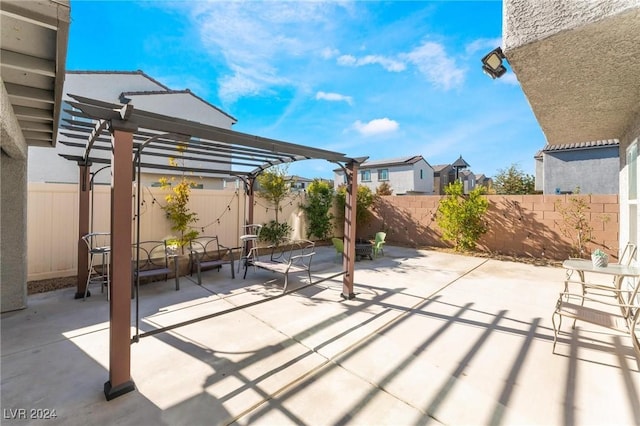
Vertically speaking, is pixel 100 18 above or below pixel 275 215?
above

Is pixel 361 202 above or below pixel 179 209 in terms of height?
above

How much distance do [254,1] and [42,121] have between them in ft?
13.1

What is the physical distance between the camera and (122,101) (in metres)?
12.4

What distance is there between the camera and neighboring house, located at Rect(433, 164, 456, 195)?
28.9 meters

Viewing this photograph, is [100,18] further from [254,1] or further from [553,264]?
[553,264]

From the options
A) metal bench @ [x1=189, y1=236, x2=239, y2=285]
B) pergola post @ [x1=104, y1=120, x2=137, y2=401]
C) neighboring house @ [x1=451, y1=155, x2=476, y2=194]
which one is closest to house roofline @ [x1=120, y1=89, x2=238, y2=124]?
metal bench @ [x1=189, y1=236, x2=239, y2=285]

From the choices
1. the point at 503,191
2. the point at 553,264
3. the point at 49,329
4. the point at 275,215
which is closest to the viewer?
the point at 49,329

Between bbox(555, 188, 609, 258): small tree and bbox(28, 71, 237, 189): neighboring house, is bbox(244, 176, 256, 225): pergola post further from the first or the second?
bbox(555, 188, 609, 258): small tree

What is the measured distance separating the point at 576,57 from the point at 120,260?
4.21 m

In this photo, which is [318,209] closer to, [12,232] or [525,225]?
[525,225]

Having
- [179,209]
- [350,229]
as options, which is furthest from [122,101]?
[350,229]

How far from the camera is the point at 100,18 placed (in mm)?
6312

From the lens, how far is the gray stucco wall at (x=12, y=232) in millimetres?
3762

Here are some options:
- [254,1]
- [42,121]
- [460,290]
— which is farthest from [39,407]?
[254,1]
